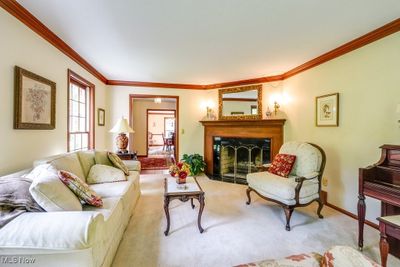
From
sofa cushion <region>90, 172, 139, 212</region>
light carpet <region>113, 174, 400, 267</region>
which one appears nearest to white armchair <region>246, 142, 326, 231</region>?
light carpet <region>113, 174, 400, 267</region>

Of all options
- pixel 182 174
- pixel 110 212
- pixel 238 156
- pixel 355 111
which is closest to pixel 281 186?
pixel 182 174

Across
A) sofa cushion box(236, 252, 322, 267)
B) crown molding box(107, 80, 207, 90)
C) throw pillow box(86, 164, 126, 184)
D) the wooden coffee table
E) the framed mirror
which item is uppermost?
crown molding box(107, 80, 207, 90)

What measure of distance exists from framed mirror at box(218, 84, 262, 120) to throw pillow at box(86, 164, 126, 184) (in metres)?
2.89

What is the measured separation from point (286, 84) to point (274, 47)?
1.54 m

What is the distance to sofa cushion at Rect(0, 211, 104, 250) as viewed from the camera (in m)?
1.17

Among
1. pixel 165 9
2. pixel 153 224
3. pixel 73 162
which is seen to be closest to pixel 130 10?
pixel 165 9

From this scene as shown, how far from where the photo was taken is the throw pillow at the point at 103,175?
261 cm

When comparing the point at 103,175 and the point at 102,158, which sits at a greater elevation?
the point at 102,158

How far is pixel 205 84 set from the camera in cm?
515

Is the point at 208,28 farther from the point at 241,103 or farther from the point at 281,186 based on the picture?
the point at 241,103

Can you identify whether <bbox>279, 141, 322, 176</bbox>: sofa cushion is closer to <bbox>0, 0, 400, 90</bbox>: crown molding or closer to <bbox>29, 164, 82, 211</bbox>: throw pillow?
<bbox>0, 0, 400, 90</bbox>: crown molding

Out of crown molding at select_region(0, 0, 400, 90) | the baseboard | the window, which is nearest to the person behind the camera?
crown molding at select_region(0, 0, 400, 90)

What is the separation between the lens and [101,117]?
459 cm

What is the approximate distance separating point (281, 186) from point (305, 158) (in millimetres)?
663
